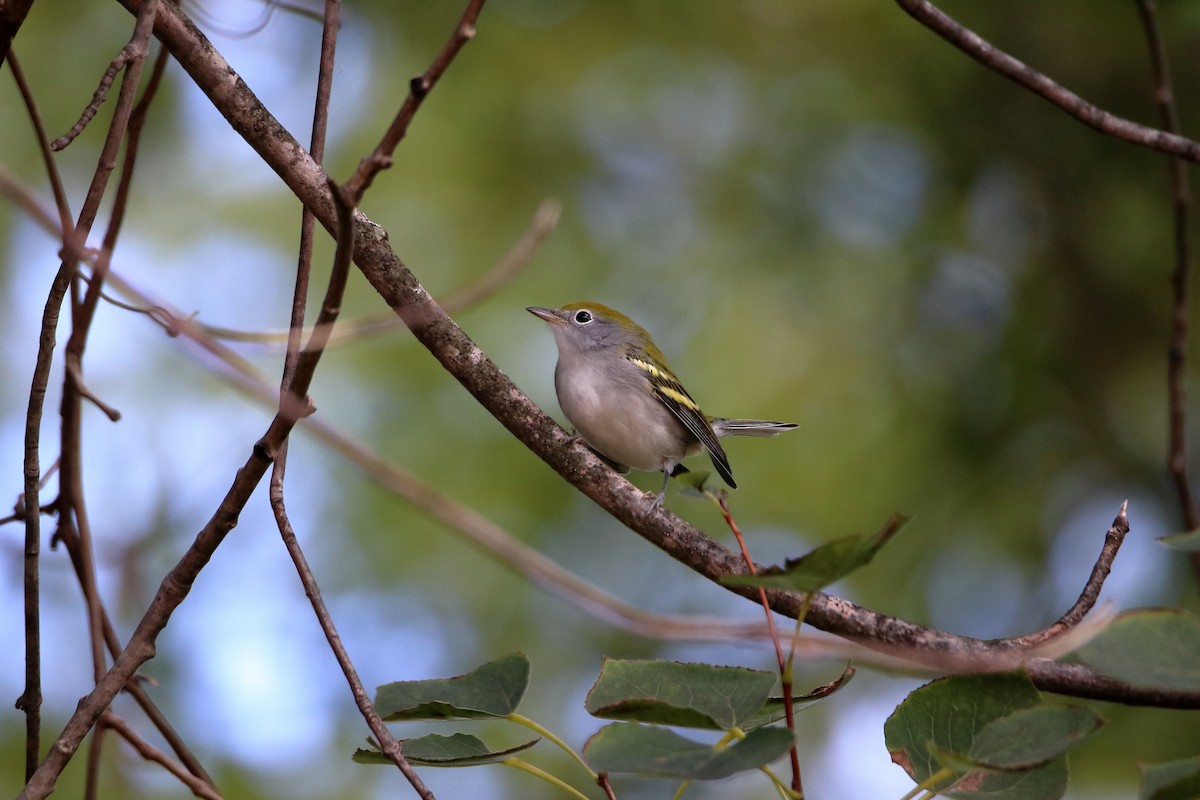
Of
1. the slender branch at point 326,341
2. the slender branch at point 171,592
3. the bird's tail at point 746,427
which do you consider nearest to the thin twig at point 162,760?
the slender branch at point 171,592

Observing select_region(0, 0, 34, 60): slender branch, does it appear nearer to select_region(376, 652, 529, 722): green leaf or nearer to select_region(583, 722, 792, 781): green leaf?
select_region(376, 652, 529, 722): green leaf

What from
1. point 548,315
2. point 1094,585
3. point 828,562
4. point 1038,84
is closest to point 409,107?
point 828,562

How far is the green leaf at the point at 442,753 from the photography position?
4.18ft

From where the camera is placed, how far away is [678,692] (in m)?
1.25

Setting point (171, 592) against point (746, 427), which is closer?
point (171, 592)

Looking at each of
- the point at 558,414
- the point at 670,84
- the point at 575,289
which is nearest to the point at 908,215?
the point at 670,84

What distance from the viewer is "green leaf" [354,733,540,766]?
1.28 m

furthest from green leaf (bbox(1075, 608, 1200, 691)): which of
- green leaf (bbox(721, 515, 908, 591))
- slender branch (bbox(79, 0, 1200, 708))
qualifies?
slender branch (bbox(79, 0, 1200, 708))

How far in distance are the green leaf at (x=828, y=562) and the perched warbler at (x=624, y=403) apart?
282 cm

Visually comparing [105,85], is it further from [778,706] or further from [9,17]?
[778,706]

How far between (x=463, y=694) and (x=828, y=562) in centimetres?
53

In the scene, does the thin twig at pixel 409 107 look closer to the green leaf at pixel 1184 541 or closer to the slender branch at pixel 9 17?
the green leaf at pixel 1184 541

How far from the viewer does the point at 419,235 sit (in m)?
5.11

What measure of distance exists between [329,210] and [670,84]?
14.0 feet
